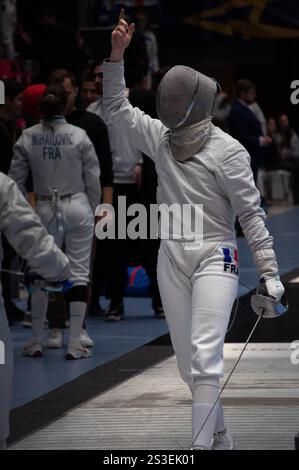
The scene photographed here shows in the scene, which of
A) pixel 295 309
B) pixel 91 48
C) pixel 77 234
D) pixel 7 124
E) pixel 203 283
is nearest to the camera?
pixel 203 283

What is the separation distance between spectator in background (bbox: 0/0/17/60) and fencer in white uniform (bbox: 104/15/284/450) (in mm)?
10419

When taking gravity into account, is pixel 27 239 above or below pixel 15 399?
above

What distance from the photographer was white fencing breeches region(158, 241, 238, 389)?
6.38 meters

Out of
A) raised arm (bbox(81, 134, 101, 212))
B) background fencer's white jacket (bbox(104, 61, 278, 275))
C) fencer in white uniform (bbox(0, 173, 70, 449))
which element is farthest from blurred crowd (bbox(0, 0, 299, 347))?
fencer in white uniform (bbox(0, 173, 70, 449))

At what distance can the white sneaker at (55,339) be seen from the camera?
420 inches

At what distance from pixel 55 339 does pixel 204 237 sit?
4.27m

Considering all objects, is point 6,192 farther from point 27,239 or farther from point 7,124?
point 7,124

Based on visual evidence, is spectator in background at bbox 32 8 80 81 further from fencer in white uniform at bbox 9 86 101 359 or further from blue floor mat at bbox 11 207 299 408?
fencer in white uniform at bbox 9 86 101 359

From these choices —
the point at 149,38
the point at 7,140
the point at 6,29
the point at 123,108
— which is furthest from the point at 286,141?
the point at 123,108

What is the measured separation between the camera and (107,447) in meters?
7.02

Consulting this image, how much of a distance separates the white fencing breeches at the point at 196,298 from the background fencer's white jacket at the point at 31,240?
762 mm

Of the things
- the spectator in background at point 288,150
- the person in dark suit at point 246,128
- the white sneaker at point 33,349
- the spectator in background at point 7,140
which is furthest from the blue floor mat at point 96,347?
the spectator in background at point 288,150

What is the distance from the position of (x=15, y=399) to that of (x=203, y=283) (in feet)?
8.44

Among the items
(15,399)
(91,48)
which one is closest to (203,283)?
(15,399)
